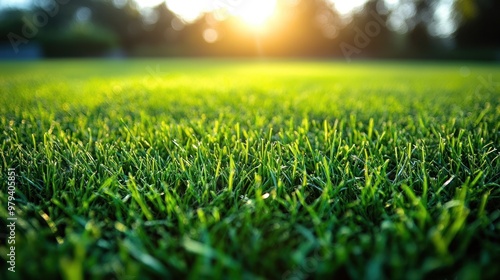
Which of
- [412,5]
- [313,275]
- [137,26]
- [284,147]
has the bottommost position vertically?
[313,275]

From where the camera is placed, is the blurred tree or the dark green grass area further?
the blurred tree

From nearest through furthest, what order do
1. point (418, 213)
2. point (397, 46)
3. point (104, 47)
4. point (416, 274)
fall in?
point (416, 274), point (418, 213), point (104, 47), point (397, 46)

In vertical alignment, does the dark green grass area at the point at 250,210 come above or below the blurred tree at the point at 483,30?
below

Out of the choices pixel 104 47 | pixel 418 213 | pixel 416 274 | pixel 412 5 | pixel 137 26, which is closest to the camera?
pixel 416 274

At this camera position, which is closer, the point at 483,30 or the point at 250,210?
the point at 250,210

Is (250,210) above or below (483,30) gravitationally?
below

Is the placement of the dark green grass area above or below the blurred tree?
below

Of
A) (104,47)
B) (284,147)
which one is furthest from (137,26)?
(284,147)

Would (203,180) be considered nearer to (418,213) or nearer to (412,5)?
(418,213)

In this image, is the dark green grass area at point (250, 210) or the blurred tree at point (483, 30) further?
the blurred tree at point (483, 30)

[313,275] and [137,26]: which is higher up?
[137,26]

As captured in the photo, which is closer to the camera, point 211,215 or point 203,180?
point 211,215
